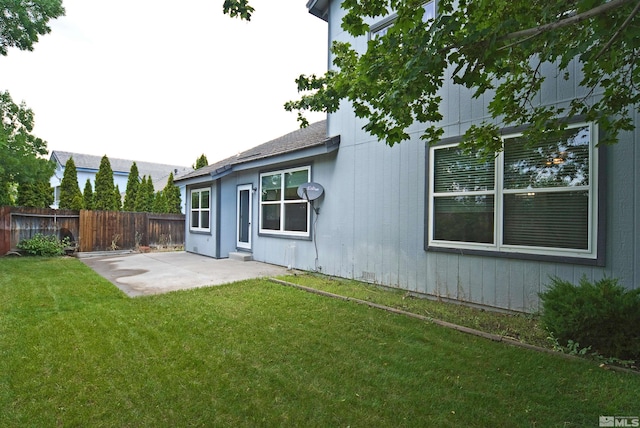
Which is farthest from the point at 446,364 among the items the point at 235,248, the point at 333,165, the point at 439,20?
the point at 235,248

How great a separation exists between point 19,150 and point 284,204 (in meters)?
7.29

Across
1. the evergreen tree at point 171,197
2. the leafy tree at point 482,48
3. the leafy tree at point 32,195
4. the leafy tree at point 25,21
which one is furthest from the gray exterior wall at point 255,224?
the leafy tree at point 25,21

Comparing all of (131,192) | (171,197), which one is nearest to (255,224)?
(171,197)

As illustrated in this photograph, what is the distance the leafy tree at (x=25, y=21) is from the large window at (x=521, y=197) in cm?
1086

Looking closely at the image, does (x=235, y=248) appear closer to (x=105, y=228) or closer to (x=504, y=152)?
(x=105, y=228)

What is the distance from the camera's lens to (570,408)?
89.7 inches

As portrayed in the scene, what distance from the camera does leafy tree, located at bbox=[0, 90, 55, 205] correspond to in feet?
27.5

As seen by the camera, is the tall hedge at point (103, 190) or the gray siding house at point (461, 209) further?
the tall hedge at point (103, 190)

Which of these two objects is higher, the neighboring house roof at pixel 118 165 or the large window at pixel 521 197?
the neighboring house roof at pixel 118 165

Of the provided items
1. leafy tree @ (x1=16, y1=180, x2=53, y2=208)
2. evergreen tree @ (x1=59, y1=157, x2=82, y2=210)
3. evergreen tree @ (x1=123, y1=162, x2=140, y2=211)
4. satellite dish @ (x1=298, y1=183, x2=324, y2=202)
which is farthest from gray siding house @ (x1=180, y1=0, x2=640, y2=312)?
evergreen tree @ (x1=123, y1=162, x2=140, y2=211)

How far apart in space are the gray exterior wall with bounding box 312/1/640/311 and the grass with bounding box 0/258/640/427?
1.45 m

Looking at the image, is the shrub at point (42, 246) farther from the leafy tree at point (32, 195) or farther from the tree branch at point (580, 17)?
the tree branch at point (580, 17)

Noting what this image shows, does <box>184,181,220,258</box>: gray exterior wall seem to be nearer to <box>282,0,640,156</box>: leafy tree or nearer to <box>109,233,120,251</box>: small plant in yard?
<box>109,233,120,251</box>: small plant in yard

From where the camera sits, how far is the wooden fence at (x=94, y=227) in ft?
34.5
